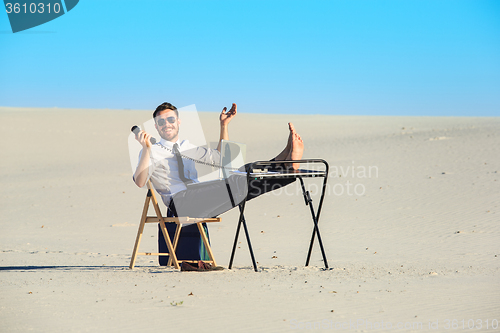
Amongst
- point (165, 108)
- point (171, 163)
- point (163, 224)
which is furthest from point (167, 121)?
point (163, 224)

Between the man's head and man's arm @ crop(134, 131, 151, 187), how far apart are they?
38 centimetres

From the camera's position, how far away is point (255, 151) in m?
27.0

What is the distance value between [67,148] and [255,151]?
35.1ft

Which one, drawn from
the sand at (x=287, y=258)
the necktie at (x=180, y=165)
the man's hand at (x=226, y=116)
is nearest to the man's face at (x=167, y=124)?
the necktie at (x=180, y=165)

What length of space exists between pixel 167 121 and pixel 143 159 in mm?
578

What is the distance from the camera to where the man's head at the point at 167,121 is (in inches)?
220

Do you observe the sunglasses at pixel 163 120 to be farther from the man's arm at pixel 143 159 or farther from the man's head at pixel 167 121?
the man's arm at pixel 143 159

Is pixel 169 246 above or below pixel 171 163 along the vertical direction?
below

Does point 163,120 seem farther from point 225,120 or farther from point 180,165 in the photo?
point 225,120

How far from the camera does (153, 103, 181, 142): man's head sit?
18.3 ft

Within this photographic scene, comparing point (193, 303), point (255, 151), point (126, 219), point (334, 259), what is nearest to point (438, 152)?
point (255, 151)

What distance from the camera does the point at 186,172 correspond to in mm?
5578

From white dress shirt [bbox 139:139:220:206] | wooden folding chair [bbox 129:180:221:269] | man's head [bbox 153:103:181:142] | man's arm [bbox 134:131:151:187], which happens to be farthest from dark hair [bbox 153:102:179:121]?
wooden folding chair [bbox 129:180:221:269]

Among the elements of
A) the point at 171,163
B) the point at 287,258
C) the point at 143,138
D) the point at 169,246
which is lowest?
the point at 287,258
